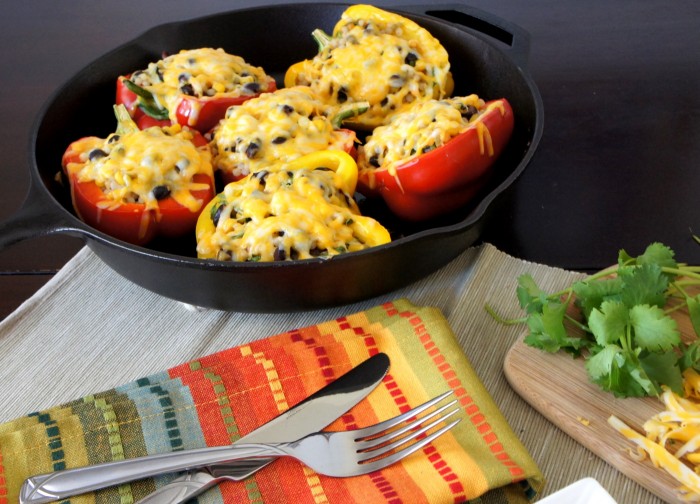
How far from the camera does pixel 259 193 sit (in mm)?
1343

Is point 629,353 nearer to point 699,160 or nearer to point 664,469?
point 664,469

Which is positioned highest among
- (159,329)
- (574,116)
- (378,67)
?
(378,67)

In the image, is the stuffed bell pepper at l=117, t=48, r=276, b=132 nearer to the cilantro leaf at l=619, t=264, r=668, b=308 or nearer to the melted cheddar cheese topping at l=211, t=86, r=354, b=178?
the melted cheddar cheese topping at l=211, t=86, r=354, b=178

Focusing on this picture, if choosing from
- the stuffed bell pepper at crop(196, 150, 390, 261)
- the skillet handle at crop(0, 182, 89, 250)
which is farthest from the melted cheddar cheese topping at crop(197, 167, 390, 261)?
the skillet handle at crop(0, 182, 89, 250)

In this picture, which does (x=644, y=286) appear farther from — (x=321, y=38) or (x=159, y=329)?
(x=321, y=38)

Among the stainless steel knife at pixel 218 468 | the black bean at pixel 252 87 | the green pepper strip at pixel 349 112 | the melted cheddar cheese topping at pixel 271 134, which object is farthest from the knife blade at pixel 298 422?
the black bean at pixel 252 87

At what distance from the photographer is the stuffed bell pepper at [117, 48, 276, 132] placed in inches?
64.0

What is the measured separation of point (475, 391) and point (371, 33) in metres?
0.94

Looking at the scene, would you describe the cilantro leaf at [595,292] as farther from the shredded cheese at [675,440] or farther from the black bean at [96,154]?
the black bean at [96,154]

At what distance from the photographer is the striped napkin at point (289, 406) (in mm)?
1042

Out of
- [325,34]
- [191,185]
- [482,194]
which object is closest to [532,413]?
[482,194]

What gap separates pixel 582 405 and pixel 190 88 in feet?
3.46

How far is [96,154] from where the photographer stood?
146cm

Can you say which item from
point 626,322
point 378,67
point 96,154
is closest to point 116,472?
point 96,154
